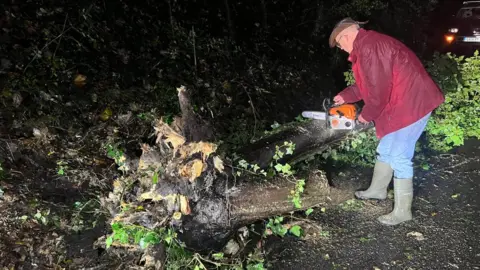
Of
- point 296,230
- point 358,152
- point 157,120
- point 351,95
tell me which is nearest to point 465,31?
point 358,152

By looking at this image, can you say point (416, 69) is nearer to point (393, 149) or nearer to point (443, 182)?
point (393, 149)

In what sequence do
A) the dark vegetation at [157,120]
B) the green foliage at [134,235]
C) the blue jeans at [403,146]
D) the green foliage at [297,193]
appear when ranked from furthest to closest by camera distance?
1. the green foliage at [297,193]
2. the blue jeans at [403,146]
3. the dark vegetation at [157,120]
4. the green foliage at [134,235]

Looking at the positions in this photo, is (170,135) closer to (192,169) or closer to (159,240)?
(192,169)

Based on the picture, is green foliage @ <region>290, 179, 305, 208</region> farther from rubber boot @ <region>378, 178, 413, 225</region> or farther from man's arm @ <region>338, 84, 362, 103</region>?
man's arm @ <region>338, 84, 362, 103</region>

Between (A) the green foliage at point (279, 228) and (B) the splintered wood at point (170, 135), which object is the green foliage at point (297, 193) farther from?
(B) the splintered wood at point (170, 135)

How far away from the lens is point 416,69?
2807 mm

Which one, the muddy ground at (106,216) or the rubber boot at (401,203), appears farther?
the rubber boot at (401,203)

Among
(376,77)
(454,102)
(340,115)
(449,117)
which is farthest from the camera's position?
(454,102)

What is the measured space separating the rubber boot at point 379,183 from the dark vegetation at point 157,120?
179 mm

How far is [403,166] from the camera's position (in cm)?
311

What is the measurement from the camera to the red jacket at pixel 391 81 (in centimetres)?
274

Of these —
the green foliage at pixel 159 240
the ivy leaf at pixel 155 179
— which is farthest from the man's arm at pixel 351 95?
the green foliage at pixel 159 240

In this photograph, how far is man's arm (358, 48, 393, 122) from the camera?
8.96ft

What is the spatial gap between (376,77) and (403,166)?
2.94 ft
